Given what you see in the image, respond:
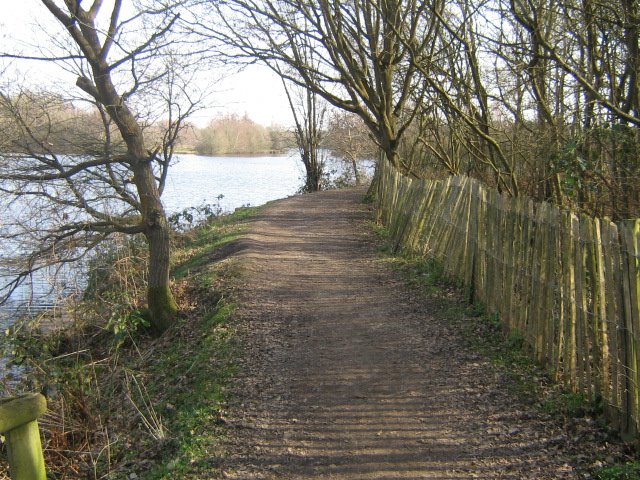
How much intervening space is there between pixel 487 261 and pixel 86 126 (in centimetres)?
961

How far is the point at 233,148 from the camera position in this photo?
46.2m

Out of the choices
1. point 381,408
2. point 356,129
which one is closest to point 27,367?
point 381,408

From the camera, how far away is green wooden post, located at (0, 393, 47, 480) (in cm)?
361

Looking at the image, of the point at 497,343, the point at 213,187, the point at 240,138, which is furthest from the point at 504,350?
the point at 240,138

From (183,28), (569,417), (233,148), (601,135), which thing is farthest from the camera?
(233,148)

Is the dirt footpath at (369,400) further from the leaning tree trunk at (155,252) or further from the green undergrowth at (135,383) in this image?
the leaning tree trunk at (155,252)

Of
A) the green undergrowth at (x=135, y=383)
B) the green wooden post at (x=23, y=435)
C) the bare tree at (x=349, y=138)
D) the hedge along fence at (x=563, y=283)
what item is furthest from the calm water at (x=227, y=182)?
the green wooden post at (x=23, y=435)

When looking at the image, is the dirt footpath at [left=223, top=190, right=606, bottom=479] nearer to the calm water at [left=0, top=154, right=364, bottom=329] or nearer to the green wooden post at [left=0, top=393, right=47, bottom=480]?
the green wooden post at [left=0, top=393, right=47, bottom=480]

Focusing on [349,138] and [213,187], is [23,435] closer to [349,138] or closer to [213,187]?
[213,187]

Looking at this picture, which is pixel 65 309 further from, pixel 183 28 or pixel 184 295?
pixel 183 28

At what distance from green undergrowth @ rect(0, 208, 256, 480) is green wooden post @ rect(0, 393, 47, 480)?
117 cm

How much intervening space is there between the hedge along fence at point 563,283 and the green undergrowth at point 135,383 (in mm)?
3137

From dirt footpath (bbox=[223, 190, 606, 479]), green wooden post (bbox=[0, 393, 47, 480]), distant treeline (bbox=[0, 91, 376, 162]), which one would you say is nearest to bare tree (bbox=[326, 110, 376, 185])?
distant treeline (bbox=[0, 91, 376, 162])

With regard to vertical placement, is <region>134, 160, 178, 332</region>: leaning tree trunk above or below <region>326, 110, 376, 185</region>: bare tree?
below
